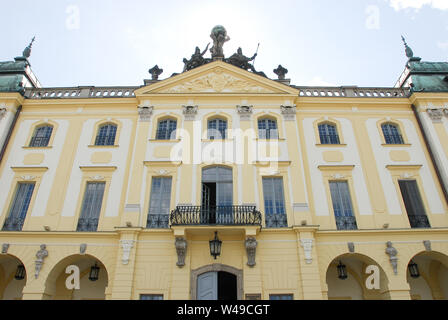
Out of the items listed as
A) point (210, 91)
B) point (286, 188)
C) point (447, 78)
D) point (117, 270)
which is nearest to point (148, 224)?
point (117, 270)

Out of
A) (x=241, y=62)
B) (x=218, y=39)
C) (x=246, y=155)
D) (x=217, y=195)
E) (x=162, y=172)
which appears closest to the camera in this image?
(x=217, y=195)

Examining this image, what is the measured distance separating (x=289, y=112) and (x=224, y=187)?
17.6 feet

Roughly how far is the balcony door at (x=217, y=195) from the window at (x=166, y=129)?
2.72 metres

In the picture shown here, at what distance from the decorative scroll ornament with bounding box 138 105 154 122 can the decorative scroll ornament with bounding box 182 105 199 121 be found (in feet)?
5.80

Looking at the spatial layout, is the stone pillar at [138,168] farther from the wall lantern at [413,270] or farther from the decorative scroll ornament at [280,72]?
the wall lantern at [413,270]

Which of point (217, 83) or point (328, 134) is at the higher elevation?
point (217, 83)

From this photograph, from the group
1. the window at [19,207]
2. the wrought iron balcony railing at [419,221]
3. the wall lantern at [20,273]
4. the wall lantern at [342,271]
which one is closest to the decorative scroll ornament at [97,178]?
the window at [19,207]

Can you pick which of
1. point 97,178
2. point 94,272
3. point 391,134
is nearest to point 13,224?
point 97,178

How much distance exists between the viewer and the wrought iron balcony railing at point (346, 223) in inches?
536

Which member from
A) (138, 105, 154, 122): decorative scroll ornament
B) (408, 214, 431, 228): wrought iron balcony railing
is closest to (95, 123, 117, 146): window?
(138, 105, 154, 122): decorative scroll ornament

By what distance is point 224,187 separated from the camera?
14383 mm

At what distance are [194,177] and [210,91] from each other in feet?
17.2

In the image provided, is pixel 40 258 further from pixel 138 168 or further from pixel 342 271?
pixel 342 271

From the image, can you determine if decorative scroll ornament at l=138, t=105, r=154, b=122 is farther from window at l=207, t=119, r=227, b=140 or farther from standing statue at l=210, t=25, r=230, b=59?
standing statue at l=210, t=25, r=230, b=59
